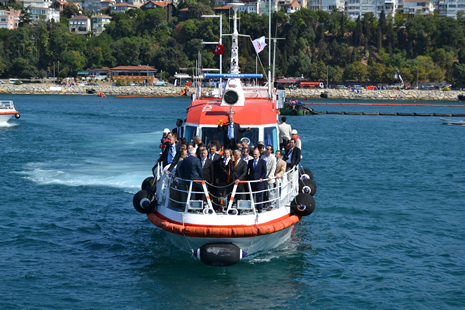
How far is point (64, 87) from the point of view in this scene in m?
154

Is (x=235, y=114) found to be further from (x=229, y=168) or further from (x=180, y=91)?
(x=180, y=91)

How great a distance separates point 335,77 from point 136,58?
63.1 meters

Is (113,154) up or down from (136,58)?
down

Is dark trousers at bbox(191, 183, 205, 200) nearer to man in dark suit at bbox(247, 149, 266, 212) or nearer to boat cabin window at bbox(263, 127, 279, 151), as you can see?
man in dark suit at bbox(247, 149, 266, 212)

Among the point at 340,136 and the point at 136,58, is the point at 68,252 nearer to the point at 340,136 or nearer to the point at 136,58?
the point at 340,136

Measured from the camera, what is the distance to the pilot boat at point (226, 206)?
43.7ft

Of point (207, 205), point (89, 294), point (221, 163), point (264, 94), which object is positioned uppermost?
point (264, 94)

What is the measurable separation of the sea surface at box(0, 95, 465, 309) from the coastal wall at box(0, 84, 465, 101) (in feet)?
333

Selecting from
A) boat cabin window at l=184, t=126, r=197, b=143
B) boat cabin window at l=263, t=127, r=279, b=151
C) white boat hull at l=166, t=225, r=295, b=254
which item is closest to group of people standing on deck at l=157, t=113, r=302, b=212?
white boat hull at l=166, t=225, r=295, b=254

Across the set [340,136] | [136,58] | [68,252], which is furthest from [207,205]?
[136,58]

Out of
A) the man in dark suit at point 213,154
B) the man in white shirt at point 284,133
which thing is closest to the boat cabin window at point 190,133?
the man in dark suit at point 213,154

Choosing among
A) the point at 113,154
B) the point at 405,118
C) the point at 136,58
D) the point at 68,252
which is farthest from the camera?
the point at 136,58

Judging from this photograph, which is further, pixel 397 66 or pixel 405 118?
pixel 397 66

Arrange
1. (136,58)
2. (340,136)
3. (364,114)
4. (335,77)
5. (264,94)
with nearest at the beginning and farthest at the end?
(264,94)
(340,136)
(364,114)
(335,77)
(136,58)
